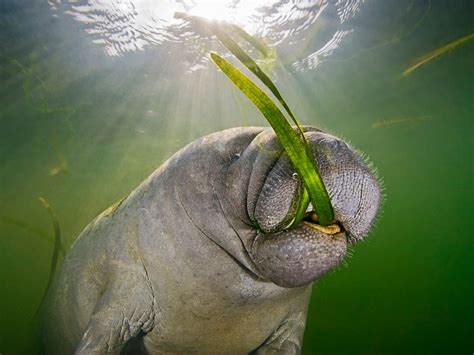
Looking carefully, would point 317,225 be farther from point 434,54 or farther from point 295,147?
point 434,54

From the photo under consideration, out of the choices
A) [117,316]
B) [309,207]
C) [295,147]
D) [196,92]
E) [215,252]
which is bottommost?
[196,92]

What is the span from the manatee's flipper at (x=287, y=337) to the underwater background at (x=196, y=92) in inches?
37.4

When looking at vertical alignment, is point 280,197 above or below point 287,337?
above

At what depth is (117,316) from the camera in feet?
7.76

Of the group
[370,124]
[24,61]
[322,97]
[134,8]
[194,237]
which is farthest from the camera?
[370,124]

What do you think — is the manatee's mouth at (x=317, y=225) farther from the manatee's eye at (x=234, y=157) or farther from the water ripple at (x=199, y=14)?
the water ripple at (x=199, y=14)

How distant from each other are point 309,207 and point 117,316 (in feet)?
5.47

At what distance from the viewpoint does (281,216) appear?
147cm

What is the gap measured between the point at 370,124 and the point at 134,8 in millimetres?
18257

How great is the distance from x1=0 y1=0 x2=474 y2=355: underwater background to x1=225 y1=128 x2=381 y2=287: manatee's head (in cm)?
36

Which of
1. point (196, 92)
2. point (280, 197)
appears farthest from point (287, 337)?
point (196, 92)

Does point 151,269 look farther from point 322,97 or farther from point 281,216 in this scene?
point 322,97

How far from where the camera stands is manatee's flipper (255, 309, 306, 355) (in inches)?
111

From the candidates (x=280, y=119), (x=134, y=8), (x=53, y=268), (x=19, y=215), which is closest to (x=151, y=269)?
(x=280, y=119)
